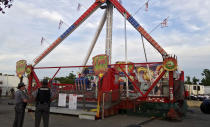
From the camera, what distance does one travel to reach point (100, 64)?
11.4 meters

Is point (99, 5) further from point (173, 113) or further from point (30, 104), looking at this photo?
point (173, 113)

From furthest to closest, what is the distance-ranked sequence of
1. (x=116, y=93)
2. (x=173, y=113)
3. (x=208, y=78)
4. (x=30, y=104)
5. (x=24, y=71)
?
(x=208, y=78), (x=24, y=71), (x=30, y=104), (x=116, y=93), (x=173, y=113)

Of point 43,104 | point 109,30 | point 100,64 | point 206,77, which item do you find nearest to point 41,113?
point 43,104

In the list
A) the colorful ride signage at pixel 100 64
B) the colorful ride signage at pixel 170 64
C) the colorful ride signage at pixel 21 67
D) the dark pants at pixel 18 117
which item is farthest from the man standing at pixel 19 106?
the colorful ride signage at pixel 21 67

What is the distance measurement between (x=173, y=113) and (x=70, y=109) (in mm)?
5615

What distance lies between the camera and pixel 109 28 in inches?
993

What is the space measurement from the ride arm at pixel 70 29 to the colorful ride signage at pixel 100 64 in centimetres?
1573

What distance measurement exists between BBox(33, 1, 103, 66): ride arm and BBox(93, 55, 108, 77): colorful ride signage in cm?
1573

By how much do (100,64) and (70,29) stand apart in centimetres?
1645

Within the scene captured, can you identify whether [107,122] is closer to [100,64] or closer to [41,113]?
[100,64]

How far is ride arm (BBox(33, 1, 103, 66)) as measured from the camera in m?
25.8

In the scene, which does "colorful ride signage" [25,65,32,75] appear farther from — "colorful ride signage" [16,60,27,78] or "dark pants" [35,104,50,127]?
"dark pants" [35,104,50,127]

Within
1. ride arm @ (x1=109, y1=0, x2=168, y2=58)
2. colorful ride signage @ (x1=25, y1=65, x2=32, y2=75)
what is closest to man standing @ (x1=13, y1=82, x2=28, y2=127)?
colorful ride signage @ (x1=25, y1=65, x2=32, y2=75)

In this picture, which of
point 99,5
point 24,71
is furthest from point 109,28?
point 24,71
